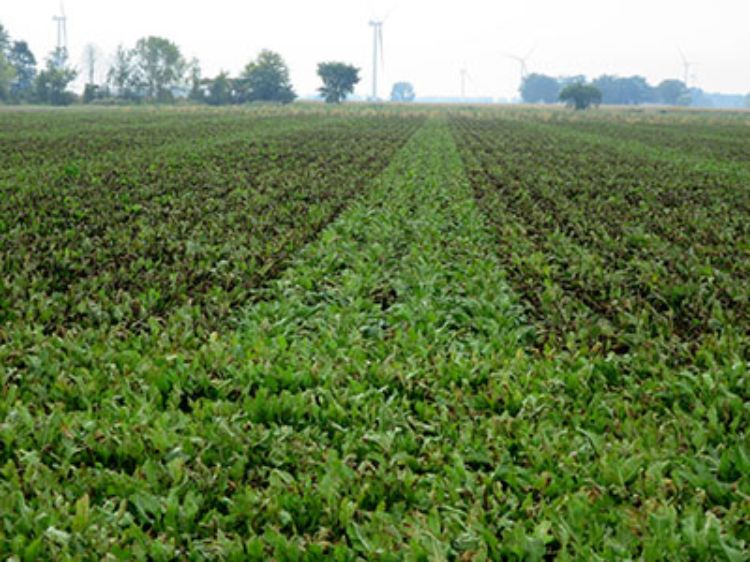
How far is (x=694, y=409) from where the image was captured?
4.58m

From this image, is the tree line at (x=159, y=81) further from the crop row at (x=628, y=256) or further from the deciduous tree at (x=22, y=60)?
the crop row at (x=628, y=256)

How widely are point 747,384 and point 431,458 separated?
2.51 metres

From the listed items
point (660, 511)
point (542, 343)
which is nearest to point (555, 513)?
point (660, 511)

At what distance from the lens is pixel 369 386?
5008 millimetres

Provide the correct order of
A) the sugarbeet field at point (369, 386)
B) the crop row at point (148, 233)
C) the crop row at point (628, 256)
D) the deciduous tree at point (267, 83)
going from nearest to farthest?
the sugarbeet field at point (369, 386)
the crop row at point (628, 256)
the crop row at point (148, 233)
the deciduous tree at point (267, 83)

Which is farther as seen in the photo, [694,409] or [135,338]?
[135,338]

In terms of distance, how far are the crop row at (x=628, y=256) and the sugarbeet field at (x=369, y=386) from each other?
0.16ft

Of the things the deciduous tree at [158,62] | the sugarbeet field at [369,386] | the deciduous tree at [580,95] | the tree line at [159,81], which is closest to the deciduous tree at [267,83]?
the tree line at [159,81]

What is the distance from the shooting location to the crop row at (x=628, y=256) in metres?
6.12

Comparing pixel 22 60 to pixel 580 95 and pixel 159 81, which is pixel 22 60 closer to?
pixel 159 81

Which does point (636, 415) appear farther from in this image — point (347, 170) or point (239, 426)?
point (347, 170)

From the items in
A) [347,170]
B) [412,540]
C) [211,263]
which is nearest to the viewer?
[412,540]

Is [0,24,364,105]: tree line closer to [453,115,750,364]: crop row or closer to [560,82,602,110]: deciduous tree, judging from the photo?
[560,82,602,110]: deciduous tree

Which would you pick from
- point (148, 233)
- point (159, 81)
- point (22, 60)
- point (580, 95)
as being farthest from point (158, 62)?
point (148, 233)
